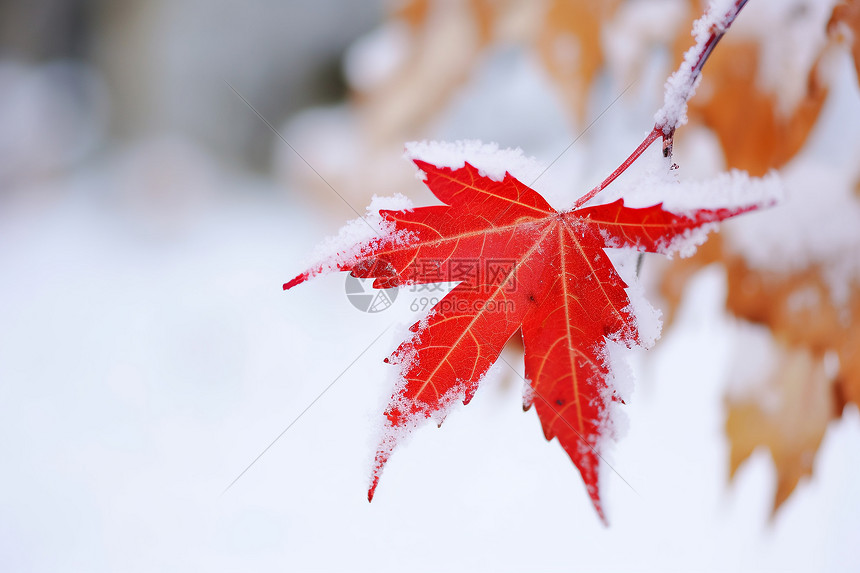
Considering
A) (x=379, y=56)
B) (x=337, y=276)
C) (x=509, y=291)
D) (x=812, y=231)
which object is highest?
(x=379, y=56)

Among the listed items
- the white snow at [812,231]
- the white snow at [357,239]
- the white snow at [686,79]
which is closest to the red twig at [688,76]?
the white snow at [686,79]

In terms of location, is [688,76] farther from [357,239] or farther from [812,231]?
[812,231]

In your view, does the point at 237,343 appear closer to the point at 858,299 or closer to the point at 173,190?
the point at 173,190

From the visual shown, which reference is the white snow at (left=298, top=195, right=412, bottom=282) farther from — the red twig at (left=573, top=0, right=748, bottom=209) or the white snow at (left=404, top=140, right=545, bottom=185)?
the red twig at (left=573, top=0, right=748, bottom=209)

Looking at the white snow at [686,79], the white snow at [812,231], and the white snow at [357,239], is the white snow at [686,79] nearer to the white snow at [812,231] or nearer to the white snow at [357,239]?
the white snow at [357,239]

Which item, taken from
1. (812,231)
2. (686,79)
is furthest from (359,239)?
(812,231)

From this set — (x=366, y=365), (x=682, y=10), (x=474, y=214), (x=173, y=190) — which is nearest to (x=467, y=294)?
(x=474, y=214)
